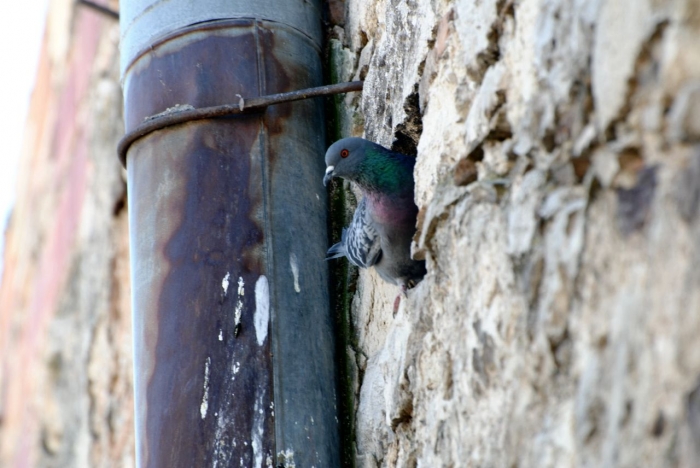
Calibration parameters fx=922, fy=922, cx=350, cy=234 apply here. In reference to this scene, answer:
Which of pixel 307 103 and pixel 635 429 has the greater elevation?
pixel 307 103

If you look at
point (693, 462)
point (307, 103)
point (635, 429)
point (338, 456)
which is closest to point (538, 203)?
point (635, 429)

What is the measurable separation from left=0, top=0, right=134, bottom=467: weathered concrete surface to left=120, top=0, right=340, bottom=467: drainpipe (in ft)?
13.0

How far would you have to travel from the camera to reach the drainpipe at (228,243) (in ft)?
8.98

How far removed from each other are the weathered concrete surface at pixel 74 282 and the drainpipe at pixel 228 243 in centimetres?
397

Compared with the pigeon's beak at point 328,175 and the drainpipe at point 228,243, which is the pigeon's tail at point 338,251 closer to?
the drainpipe at point 228,243

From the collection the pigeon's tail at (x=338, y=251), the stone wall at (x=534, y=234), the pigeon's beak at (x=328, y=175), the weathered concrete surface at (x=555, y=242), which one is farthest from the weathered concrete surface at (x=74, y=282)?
the weathered concrete surface at (x=555, y=242)

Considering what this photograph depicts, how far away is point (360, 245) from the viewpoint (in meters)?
3.13

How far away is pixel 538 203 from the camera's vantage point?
5.91ft

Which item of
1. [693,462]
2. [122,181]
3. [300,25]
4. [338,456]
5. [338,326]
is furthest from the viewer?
[122,181]

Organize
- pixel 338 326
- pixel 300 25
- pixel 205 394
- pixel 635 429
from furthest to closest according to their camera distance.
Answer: pixel 300 25 < pixel 338 326 < pixel 205 394 < pixel 635 429

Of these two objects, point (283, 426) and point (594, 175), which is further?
point (283, 426)

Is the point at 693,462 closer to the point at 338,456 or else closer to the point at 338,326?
the point at 338,456

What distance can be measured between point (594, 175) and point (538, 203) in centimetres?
18

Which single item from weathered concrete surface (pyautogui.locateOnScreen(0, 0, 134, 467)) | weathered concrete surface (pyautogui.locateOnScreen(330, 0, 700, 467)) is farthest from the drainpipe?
weathered concrete surface (pyautogui.locateOnScreen(0, 0, 134, 467))
